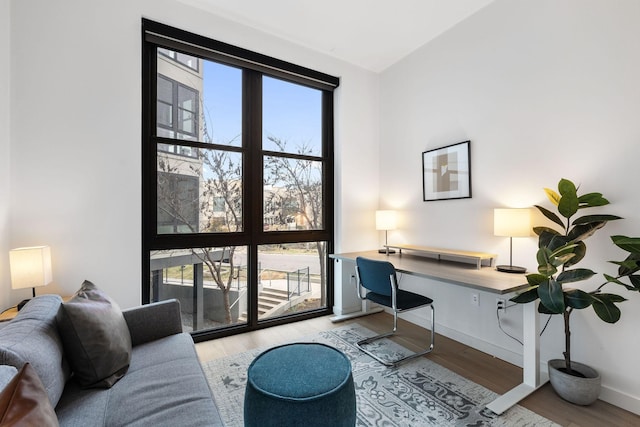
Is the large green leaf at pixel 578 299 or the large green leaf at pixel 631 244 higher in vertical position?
the large green leaf at pixel 631 244

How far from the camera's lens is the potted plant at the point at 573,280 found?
1.66m

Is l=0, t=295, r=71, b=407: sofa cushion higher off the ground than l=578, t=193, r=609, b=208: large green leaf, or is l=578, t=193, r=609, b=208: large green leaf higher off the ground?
l=578, t=193, r=609, b=208: large green leaf

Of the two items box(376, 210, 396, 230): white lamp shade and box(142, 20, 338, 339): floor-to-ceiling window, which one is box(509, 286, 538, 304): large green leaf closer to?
box(376, 210, 396, 230): white lamp shade

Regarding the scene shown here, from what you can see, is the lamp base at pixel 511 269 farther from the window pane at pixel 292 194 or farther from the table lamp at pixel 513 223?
the window pane at pixel 292 194

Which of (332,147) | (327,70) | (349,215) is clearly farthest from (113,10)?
(349,215)

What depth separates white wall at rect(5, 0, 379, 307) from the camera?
2008mm

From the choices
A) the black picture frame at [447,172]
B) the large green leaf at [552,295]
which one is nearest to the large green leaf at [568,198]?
the large green leaf at [552,295]

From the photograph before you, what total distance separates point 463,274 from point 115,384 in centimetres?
226

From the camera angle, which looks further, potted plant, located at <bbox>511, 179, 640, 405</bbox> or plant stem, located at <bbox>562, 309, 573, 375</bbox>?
plant stem, located at <bbox>562, 309, 573, 375</bbox>

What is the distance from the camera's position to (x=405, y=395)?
1935 millimetres

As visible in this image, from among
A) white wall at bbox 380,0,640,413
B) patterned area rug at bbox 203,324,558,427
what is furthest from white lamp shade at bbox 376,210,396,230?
patterned area rug at bbox 203,324,558,427

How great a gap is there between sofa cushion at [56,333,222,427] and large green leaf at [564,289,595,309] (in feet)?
6.61

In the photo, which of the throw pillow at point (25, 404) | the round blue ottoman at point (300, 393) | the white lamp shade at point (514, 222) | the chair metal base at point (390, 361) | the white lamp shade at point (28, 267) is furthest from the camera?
the chair metal base at point (390, 361)

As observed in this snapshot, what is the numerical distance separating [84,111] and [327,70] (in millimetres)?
2369
